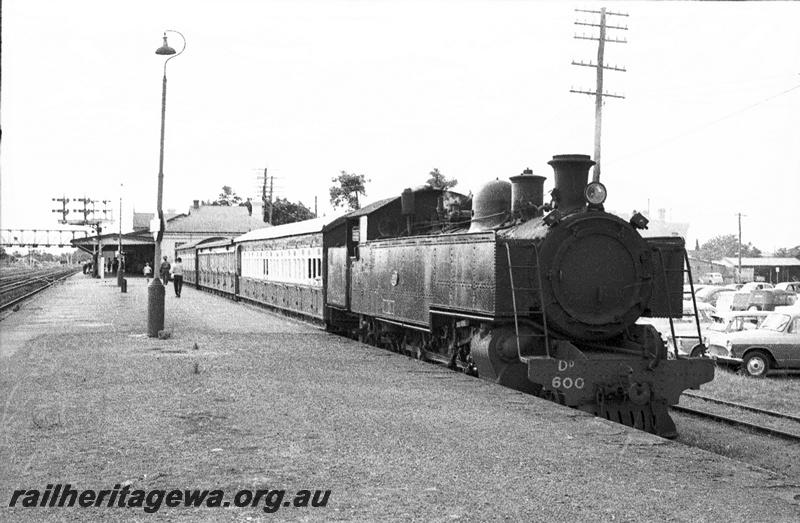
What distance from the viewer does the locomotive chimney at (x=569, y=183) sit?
9977 mm

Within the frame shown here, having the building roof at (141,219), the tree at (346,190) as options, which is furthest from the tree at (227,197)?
the tree at (346,190)

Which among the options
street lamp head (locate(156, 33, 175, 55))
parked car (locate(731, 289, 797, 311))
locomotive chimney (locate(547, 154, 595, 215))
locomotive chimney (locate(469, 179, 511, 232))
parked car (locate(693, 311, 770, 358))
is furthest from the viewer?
parked car (locate(731, 289, 797, 311))

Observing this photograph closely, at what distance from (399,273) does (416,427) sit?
590 cm

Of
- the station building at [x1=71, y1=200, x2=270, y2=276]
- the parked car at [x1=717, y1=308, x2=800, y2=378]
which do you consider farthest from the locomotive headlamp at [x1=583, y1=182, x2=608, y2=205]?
the station building at [x1=71, y1=200, x2=270, y2=276]

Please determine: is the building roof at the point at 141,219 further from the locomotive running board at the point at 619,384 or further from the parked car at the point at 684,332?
the locomotive running board at the point at 619,384

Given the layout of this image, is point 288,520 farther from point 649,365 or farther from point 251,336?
point 251,336

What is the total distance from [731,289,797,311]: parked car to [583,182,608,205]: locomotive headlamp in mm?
26373

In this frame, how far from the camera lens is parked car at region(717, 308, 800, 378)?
15.8 metres

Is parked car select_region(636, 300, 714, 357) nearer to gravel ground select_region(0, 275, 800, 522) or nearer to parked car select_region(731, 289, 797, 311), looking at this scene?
gravel ground select_region(0, 275, 800, 522)

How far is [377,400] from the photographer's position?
9.34 meters

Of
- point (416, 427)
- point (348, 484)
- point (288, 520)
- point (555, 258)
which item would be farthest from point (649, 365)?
point (288, 520)

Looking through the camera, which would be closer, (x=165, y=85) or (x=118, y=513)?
(x=118, y=513)

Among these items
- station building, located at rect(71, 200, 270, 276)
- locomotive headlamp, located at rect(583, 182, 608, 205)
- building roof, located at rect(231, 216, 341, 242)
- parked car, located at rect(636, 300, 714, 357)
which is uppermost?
station building, located at rect(71, 200, 270, 276)

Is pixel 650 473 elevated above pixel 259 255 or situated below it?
below
